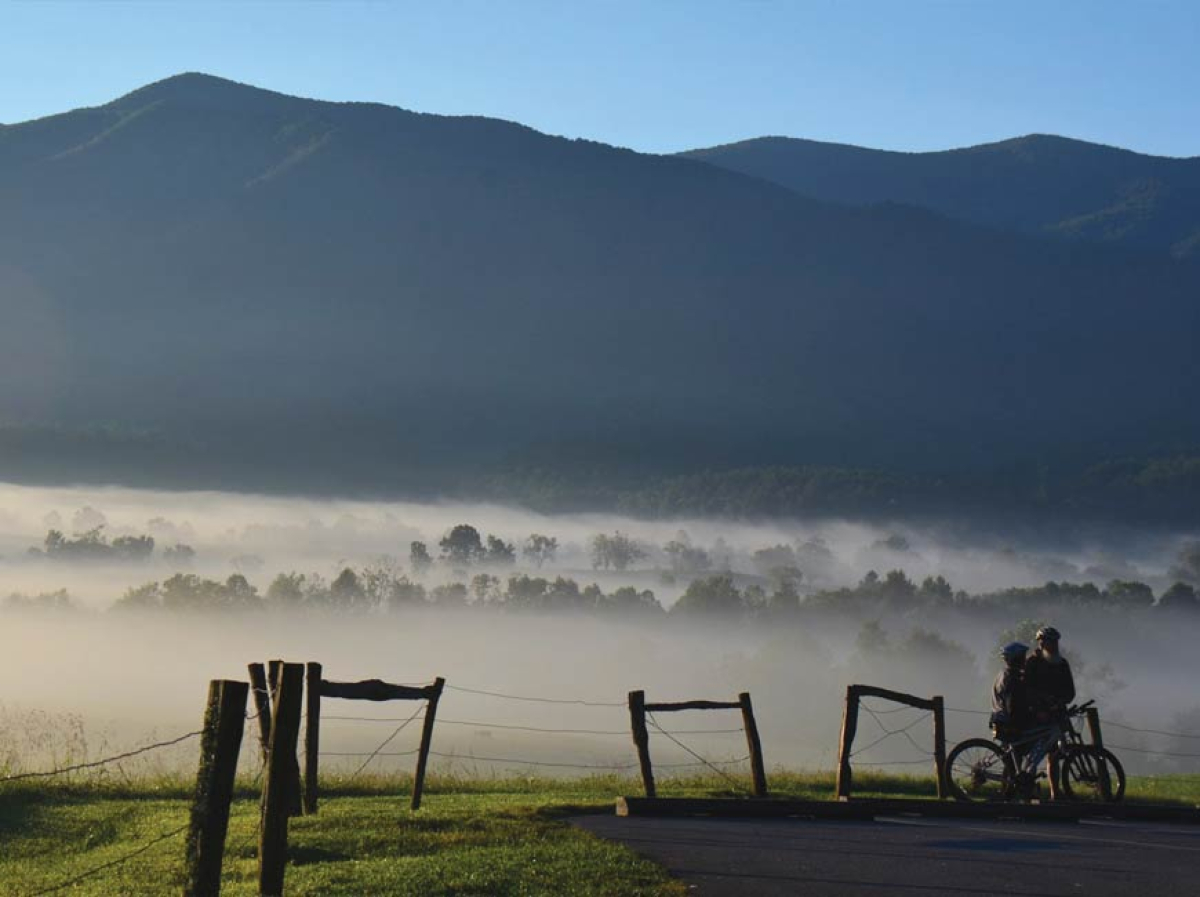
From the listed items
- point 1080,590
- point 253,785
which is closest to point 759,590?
point 1080,590

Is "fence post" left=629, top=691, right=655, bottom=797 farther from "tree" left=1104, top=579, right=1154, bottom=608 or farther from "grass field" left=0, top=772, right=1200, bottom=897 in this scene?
"tree" left=1104, top=579, right=1154, bottom=608

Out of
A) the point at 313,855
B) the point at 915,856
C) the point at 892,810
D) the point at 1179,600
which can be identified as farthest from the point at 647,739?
the point at 1179,600

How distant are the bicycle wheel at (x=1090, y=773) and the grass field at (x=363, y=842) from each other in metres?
3.71

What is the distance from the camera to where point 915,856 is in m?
18.3

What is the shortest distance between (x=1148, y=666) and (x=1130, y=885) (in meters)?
149

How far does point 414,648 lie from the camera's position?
187500 mm

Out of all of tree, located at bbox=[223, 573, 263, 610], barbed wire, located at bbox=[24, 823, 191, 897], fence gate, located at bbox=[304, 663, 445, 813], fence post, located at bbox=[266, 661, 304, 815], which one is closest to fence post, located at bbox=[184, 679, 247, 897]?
fence post, located at bbox=[266, 661, 304, 815]

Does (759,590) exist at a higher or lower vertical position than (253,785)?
higher

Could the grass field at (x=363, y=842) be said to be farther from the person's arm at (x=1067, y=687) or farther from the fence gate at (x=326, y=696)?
the person's arm at (x=1067, y=687)

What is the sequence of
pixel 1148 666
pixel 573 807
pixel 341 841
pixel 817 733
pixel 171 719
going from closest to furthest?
pixel 341 841
pixel 573 807
pixel 171 719
pixel 817 733
pixel 1148 666

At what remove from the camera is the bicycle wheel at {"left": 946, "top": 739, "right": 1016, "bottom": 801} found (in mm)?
24922

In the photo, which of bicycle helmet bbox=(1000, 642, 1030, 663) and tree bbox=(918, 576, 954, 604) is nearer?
bicycle helmet bbox=(1000, 642, 1030, 663)

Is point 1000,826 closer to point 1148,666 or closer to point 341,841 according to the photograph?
point 341,841

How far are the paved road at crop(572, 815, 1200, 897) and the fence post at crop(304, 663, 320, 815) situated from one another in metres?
3.66
